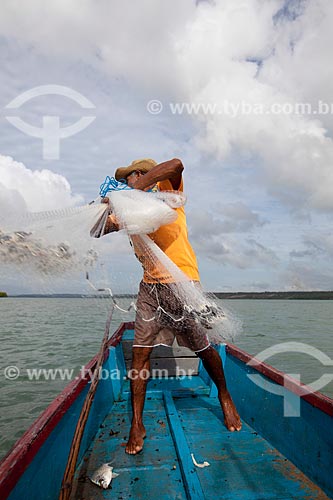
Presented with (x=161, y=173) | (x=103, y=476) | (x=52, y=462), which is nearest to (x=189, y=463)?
(x=103, y=476)

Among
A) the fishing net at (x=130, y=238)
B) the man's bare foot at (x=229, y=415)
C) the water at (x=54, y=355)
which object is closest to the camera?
the fishing net at (x=130, y=238)

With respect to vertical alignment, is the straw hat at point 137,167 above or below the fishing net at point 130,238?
above

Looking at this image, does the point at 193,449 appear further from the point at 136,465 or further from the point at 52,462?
the point at 52,462

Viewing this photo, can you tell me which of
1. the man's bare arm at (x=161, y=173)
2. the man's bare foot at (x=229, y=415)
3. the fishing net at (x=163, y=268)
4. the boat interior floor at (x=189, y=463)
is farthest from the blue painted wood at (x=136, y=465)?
the man's bare arm at (x=161, y=173)

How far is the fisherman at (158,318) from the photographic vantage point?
2.87 metres

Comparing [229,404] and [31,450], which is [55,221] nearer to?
[31,450]

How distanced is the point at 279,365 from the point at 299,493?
1046 centimetres

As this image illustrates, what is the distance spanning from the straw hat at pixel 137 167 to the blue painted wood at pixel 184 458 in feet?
7.55

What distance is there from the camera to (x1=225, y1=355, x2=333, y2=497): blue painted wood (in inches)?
90.7

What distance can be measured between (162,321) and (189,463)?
107cm

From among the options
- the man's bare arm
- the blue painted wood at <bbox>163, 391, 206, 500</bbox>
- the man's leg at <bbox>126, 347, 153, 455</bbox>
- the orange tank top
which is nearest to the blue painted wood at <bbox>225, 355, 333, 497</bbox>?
the blue painted wood at <bbox>163, 391, 206, 500</bbox>

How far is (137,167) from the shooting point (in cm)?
303

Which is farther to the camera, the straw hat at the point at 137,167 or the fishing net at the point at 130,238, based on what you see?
the straw hat at the point at 137,167

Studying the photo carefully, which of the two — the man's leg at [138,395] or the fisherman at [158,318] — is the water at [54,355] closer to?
the fisherman at [158,318]
